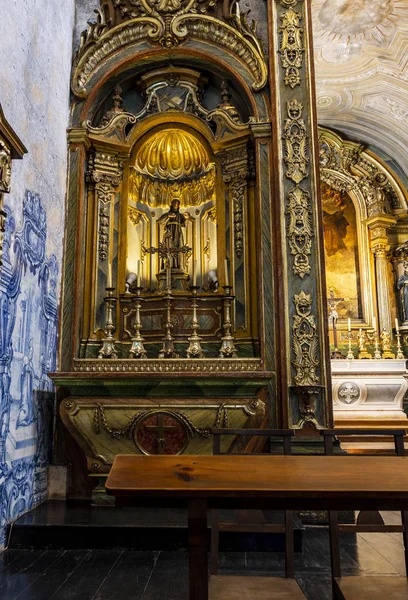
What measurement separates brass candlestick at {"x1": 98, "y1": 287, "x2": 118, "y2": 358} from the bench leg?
3.68 meters

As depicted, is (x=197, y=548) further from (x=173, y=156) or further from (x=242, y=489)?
(x=173, y=156)

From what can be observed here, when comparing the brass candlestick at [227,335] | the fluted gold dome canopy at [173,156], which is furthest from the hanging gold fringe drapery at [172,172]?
the brass candlestick at [227,335]

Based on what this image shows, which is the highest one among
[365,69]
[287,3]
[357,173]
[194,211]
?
[365,69]

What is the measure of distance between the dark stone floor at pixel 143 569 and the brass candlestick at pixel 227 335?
6.13ft

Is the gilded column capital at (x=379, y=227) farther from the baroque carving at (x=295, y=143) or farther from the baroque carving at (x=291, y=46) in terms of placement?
the baroque carving at (x=295, y=143)

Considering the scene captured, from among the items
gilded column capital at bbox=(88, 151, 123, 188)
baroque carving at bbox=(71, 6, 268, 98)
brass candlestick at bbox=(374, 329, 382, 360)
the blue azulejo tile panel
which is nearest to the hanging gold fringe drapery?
gilded column capital at bbox=(88, 151, 123, 188)

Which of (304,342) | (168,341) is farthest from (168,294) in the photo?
(304,342)

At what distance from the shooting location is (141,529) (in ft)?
11.9

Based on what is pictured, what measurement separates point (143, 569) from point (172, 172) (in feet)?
15.6

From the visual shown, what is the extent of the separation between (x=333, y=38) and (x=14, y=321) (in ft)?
26.4

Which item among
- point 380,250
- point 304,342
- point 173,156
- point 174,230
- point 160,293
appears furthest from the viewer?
point 380,250

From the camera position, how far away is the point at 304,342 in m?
5.03

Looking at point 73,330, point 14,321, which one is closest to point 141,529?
point 14,321

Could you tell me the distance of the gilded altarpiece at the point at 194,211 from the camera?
4969mm
